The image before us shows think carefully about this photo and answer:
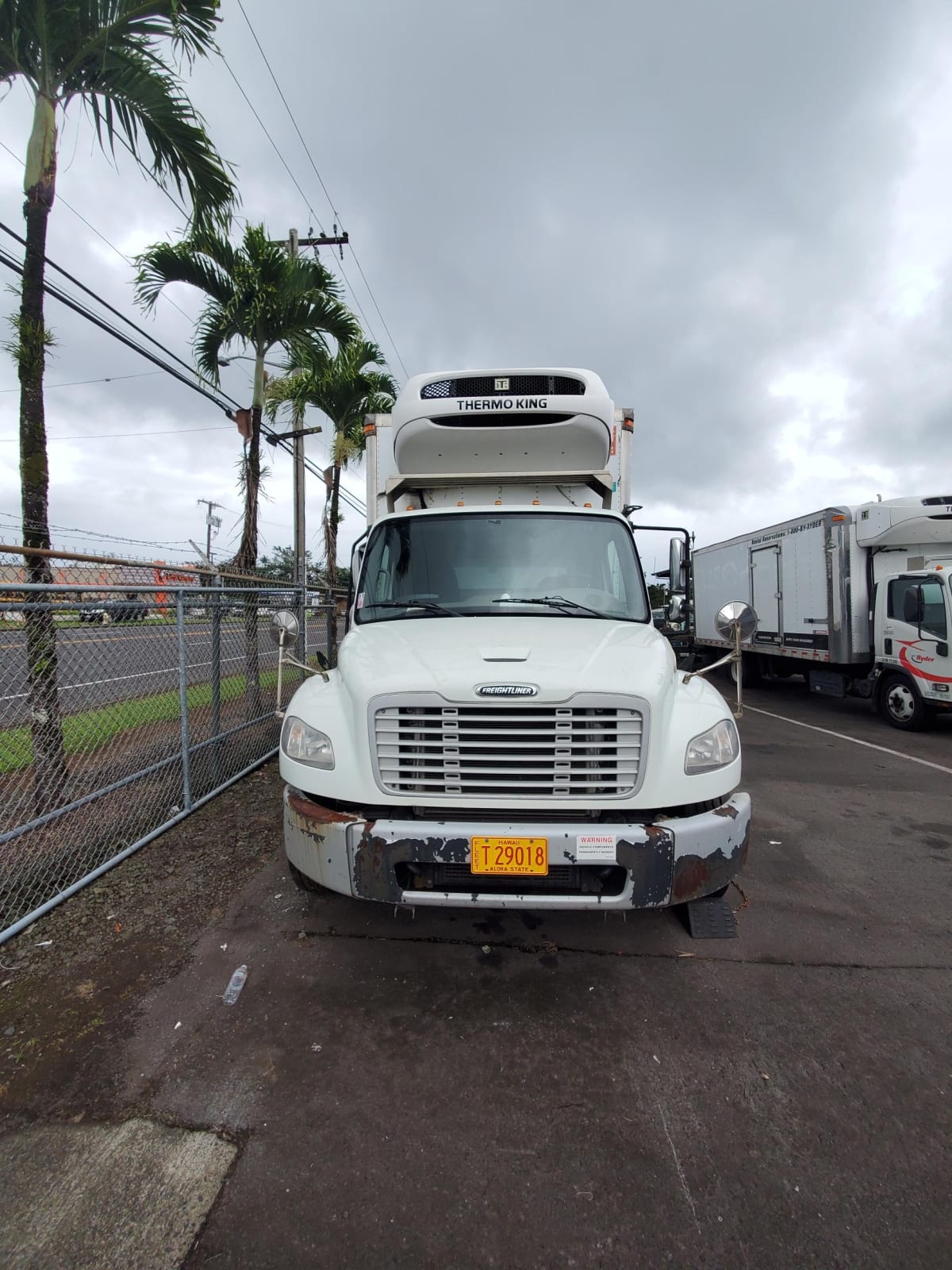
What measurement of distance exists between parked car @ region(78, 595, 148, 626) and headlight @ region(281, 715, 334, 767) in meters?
1.61

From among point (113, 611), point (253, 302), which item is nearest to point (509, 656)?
point (113, 611)

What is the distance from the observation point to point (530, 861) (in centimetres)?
263

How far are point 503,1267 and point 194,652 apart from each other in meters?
4.66

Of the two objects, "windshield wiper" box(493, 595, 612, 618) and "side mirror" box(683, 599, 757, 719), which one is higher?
"windshield wiper" box(493, 595, 612, 618)

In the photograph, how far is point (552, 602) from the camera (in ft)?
12.3

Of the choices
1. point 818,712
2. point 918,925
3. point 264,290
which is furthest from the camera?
point 818,712

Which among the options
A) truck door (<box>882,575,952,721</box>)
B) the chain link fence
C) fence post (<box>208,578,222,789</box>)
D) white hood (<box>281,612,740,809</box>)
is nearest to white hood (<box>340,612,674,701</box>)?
white hood (<box>281,612,740,809</box>)

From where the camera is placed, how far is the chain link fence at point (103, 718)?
3.83 meters

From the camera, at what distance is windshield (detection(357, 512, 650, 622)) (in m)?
3.89

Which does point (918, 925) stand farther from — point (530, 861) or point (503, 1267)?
point (503, 1267)

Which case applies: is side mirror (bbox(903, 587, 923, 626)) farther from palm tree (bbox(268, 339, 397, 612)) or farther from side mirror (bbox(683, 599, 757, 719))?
palm tree (bbox(268, 339, 397, 612))

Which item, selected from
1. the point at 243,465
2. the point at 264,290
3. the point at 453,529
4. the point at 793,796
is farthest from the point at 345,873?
the point at 264,290

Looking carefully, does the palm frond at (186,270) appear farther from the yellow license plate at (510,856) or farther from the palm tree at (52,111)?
the yellow license plate at (510,856)

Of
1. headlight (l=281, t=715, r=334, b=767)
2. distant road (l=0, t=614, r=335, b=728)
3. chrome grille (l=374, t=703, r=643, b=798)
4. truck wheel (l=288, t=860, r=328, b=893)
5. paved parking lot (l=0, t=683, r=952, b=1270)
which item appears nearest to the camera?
paved parking lot (l=0, t=683, r=952, b=1270)
